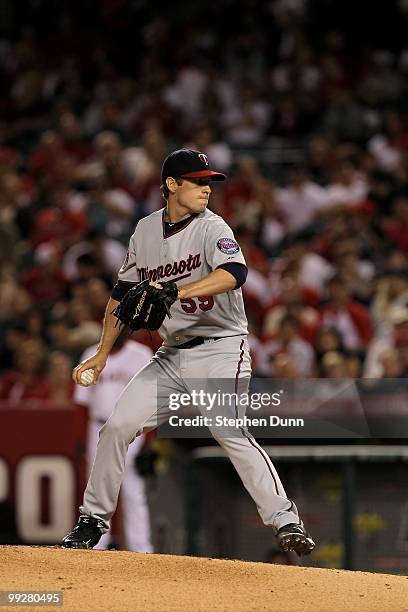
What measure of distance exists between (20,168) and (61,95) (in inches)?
60.9

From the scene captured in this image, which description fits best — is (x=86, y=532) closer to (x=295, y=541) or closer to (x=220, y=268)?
(x=295, y=541)

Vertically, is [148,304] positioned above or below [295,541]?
above

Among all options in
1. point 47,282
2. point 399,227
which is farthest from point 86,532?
point 399,227

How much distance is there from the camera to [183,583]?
16.2 feet

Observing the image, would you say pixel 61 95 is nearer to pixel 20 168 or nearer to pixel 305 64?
pixel 20 168

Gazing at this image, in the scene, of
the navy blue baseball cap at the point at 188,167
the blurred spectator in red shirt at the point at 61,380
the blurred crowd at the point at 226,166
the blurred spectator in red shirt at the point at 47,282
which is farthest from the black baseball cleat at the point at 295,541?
the blurred spectator in red shirt at the point at 47,282

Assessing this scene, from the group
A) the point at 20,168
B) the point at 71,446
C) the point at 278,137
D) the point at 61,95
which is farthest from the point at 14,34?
the point at 71,446

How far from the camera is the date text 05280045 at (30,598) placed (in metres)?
4.43

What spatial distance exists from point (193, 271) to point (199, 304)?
141 millimetres

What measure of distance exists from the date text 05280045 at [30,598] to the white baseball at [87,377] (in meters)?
1.08

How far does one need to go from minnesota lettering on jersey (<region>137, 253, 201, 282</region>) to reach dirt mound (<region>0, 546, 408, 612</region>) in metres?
1.21

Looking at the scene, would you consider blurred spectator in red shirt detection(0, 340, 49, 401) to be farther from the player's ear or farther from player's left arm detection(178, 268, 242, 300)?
player's left arm detection(178, 268, 242, 300)

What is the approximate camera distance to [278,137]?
1280 centimetres

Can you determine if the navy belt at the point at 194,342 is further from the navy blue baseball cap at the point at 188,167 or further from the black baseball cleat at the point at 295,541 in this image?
the black baseball cleat at the point at 295,541
